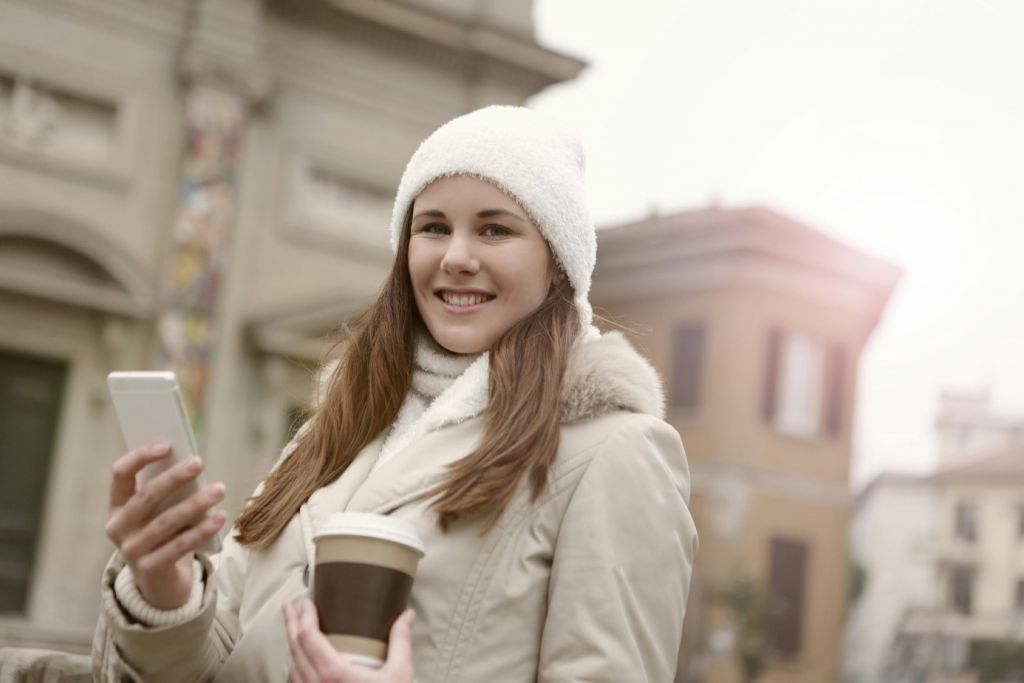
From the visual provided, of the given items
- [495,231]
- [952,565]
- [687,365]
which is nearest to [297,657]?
[495,231]

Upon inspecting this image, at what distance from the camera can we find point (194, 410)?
12.6 meters

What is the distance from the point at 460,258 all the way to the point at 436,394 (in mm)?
279

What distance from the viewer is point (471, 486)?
211 centimetres

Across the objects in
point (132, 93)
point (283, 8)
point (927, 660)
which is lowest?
point (927, 660)

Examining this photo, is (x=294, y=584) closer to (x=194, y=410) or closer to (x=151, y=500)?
(x=151, y=500)

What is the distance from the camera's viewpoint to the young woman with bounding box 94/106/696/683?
6.57 ft

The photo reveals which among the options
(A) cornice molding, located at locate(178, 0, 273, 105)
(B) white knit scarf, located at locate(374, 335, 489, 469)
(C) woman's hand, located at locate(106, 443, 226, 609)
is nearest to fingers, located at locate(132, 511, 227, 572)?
(C) woman's hand, located at locate(106, 443, 226, 609)

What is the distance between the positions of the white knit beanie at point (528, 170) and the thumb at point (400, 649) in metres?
0.74

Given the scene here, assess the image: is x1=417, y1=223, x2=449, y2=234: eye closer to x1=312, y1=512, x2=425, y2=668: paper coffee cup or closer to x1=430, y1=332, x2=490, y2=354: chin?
x1=430, y1=332, x2=490, y2=354: chin

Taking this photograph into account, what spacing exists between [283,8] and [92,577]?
5860 millimetres

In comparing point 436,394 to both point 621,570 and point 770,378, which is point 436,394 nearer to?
point 621,570

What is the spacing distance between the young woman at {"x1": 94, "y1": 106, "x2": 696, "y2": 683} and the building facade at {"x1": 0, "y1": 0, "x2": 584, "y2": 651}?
1005cm

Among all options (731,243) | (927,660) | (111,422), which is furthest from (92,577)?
(927,660)

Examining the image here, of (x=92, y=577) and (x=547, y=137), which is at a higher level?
(x=547, y=137)
